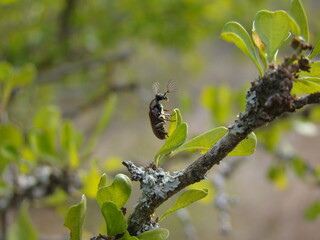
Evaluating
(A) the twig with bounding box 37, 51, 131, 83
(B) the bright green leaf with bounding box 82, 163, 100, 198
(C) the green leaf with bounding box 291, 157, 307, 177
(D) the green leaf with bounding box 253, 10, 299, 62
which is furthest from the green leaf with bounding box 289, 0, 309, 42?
(A) the twig with bounding box 37, 51, 131, 83

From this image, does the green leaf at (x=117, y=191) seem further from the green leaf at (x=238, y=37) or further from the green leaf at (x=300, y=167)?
the green leaf at (x=300, y=167)

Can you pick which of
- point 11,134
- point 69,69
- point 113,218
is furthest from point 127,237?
point 69,69

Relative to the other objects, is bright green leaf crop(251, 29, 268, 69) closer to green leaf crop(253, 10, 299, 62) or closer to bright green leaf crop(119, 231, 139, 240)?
green leaf crop(253, 10, 299, 62)

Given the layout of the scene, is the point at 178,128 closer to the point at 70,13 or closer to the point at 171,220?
the point at 70,13

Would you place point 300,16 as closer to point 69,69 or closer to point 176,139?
point 176,139

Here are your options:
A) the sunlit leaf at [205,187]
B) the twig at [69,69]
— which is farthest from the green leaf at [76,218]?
the twig at [69,69]
